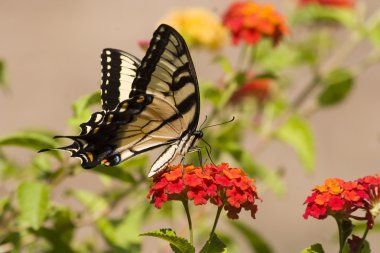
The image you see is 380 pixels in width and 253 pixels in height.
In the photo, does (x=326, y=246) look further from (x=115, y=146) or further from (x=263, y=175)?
(x=115, y=146)

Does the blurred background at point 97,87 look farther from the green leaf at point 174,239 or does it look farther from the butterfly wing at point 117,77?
the green leaf at point 174,239

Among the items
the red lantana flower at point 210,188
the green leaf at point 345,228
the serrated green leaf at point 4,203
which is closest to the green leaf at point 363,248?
the green leaf at point 345,228

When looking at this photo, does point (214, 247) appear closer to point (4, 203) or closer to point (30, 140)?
point (30, 140)

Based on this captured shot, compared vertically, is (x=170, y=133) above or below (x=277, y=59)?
below

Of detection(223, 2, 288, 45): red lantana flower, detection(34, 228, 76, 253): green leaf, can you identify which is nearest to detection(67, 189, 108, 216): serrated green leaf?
detection(34, 228, 76, 253): green leaf

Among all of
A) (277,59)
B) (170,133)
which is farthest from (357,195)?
(277,59)
